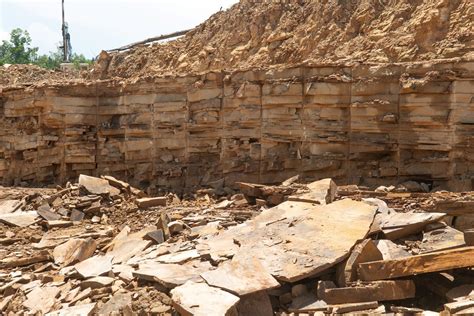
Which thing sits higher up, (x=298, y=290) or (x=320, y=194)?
(x=320, y=194)

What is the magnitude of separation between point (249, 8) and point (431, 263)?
41.4 ft

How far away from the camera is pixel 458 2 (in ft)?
35.1

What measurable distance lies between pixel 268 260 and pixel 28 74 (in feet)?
62.4

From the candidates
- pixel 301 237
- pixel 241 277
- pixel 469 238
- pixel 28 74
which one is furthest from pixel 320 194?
pixel 28 74

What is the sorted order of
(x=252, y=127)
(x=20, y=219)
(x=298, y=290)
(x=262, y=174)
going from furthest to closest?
(x=252, y=127) < (x=262, y=174) < (x=20, y=219) < (x=298, y=290)

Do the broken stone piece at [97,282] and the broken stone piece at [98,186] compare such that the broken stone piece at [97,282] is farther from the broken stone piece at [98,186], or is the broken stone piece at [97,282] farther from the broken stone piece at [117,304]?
the broken stone piece at [98,186]

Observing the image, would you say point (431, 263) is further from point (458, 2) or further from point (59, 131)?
point (59, 131)

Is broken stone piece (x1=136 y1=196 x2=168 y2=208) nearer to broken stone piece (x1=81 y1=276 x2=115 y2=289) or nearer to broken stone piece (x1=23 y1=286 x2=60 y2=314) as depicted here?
broken stone piece (x1=23 y1=286 x2=60 y2=314)

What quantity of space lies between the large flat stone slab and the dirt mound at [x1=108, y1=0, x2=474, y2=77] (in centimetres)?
490

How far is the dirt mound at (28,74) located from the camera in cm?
2067

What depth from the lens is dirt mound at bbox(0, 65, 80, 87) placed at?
20672mm

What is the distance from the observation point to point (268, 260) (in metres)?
5.81

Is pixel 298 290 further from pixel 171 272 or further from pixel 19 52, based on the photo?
pixel 19 52

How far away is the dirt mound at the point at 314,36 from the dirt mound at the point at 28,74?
3.39m
